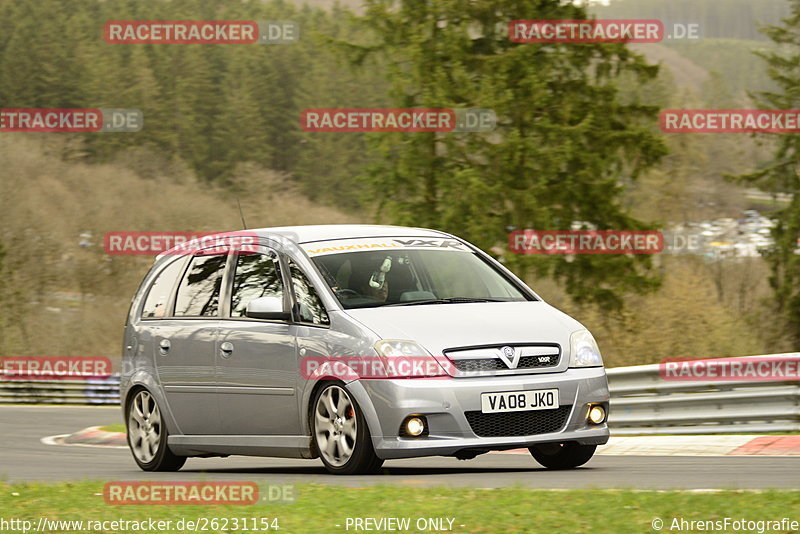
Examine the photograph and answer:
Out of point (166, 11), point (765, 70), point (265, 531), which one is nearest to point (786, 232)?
point (765, 70)

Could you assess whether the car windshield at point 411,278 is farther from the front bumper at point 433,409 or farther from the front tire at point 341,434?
the front bumper at point 433,409

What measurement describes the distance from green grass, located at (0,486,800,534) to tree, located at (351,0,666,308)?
88.7ft

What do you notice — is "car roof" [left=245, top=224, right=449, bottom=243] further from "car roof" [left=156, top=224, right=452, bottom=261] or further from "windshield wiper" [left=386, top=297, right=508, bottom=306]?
"windshield wiper" [left=386, top=297, right=508, bottom=306]

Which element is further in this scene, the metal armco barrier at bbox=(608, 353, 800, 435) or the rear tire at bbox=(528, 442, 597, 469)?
the metal armco barrier at bbox=(608, 353, 800, 435)

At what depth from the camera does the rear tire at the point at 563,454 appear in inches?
371

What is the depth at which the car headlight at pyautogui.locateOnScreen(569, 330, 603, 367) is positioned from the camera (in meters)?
8.86

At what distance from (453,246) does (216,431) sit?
7.64ft

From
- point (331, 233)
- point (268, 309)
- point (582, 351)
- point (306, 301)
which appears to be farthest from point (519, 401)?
point (331, 233)

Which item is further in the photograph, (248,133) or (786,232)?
(248,133)

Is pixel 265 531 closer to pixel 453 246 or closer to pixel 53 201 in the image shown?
pixel 453 246

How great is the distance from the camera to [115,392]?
3238 cm

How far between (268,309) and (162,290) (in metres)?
2.21

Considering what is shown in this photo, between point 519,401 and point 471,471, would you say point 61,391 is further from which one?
point 519,401

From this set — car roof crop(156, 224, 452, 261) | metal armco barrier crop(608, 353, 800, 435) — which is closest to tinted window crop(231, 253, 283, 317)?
car roof crop(156, 224, 452, 261)
